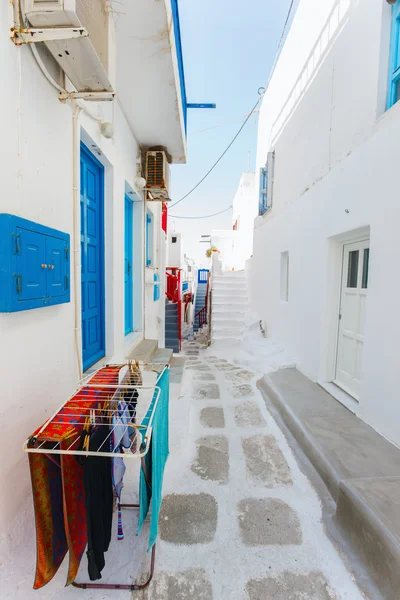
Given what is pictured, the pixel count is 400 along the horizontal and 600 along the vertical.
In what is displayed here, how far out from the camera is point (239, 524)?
187cm

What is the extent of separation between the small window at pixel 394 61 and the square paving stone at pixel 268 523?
3714 mm

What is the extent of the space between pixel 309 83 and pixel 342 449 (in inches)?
199

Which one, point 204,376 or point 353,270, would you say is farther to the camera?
point 204,376

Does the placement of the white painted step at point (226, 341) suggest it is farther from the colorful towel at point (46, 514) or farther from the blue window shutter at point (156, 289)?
the colorful towel at point (46, 514)

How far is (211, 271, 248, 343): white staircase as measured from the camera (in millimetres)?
7191

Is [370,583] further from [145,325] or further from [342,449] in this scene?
[145,325]

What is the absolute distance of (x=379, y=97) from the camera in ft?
9.29

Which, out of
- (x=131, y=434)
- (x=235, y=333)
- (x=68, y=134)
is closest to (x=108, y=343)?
(x=131, y=434)

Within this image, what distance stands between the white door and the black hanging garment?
9.83ft

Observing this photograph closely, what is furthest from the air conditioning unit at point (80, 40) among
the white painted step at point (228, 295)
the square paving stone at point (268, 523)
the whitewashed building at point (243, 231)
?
the whitewashed building at point (243, 231)

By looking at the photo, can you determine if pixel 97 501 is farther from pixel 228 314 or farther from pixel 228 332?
pixel 228 314

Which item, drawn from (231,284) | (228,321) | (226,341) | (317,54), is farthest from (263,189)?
(226,341)

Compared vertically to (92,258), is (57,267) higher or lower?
lower

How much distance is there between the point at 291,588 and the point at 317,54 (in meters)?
5.83
